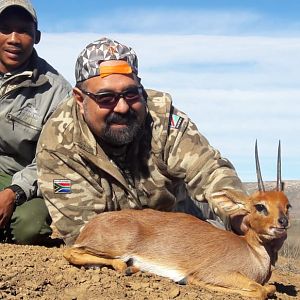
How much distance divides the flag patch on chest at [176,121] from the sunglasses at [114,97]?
66cm

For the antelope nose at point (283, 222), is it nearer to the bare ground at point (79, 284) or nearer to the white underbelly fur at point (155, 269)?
the bare ground at point (79, 284)

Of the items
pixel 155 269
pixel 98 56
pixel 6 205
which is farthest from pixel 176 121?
pixel 6 205

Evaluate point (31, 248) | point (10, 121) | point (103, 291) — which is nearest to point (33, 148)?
point (10, 121)

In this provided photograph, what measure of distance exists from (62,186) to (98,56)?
4.61 feet

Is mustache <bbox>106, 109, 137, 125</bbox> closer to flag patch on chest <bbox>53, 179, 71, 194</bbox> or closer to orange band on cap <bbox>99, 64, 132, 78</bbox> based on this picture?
orange band on cap <bbox>99, 64, 132, 78</bbox>

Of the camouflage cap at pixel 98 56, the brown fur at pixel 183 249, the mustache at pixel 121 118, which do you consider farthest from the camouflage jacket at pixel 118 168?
the brown fur at pixel 183 249

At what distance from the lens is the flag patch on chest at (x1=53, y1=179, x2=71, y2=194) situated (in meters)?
7.80

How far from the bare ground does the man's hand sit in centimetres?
191

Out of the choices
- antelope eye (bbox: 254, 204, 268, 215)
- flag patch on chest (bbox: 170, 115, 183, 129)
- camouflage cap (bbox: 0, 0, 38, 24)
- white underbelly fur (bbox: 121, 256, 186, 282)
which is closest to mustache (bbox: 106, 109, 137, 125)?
flag patch on chest (bbox: 170, 115, 183, 129)

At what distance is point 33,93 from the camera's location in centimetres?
962

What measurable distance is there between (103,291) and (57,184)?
2.07 m

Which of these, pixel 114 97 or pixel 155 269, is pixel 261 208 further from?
pixel 114 97

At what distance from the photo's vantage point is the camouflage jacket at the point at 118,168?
771 cm

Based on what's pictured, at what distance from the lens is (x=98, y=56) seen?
25.0 ft
